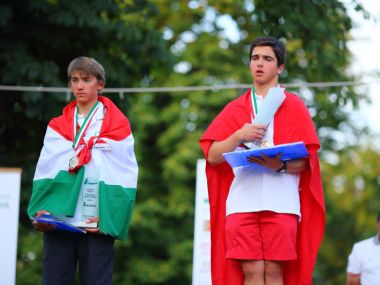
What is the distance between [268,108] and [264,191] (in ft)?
1.62

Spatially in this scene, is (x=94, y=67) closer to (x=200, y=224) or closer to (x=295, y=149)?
(x=295, y=149)

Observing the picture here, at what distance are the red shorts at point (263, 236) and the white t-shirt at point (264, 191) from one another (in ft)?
0.16

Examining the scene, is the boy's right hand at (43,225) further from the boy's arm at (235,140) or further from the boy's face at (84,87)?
the boy's arm at (235,140)

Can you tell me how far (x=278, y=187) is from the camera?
15.3 ft

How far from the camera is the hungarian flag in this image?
4918 millimetres

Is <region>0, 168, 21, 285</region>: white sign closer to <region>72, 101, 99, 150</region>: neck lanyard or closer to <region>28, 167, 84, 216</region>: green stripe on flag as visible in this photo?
<region>28, 167, 84, 216</region>: green stripe on flag

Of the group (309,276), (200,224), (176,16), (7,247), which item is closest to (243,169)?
(309,276)

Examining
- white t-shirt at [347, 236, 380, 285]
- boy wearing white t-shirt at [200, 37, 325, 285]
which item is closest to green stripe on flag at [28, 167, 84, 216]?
boy wearing white t-shirt at [200, 37, 325, 285]

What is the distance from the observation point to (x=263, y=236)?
15.1 ft

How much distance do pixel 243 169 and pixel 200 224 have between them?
344cm

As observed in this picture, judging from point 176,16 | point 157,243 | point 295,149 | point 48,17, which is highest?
point 176,16

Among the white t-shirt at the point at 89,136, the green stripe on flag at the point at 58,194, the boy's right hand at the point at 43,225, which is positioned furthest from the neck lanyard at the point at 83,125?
the boy's right hand at the point at 43,225

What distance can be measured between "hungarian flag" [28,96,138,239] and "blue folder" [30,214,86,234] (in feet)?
0.33

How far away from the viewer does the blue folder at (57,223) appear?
15.4 ft
